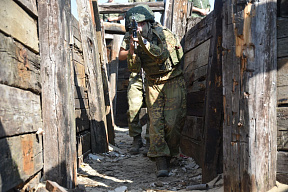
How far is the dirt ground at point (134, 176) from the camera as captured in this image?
11.0 ft

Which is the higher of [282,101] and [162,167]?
[282,101]

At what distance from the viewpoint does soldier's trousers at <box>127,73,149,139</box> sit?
5.69m

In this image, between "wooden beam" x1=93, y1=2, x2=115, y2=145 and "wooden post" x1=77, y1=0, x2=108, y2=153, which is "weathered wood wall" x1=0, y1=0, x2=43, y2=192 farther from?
"wooden beam" x1=93, y1=2, x2=115, y2=145

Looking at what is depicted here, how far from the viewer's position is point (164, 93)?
4.20m

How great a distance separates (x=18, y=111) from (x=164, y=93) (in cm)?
222

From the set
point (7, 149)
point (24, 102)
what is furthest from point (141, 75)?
point (7, 149)

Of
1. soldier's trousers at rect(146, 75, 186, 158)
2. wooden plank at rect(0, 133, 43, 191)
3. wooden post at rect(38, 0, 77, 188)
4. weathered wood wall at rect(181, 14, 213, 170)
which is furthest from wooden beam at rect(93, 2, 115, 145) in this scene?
wooden plank at rect(0, 133, 43, 191)

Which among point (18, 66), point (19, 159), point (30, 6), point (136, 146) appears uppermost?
point (30, 6)

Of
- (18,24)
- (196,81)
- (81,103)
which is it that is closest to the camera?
(18,24)

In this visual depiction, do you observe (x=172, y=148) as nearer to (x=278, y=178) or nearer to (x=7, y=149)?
(x=278, y=178)

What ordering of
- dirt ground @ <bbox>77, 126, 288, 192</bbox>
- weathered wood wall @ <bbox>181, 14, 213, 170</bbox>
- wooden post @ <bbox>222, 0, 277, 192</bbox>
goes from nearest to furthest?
wooden post @ <bbox>222, 0, 277, 192</bbox> < dirt ground @ <bbox>77, 126, 288, 192</bbox> < weathered wood wall @ <bbox>181, 14, 213, 170</bbox>

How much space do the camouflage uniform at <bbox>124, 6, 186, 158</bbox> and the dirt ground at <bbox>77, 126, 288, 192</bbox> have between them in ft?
0.94

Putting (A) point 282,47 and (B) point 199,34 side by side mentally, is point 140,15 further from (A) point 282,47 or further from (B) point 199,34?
(A) point 282,47

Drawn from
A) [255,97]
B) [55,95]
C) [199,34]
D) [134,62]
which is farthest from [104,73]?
[255,97]
